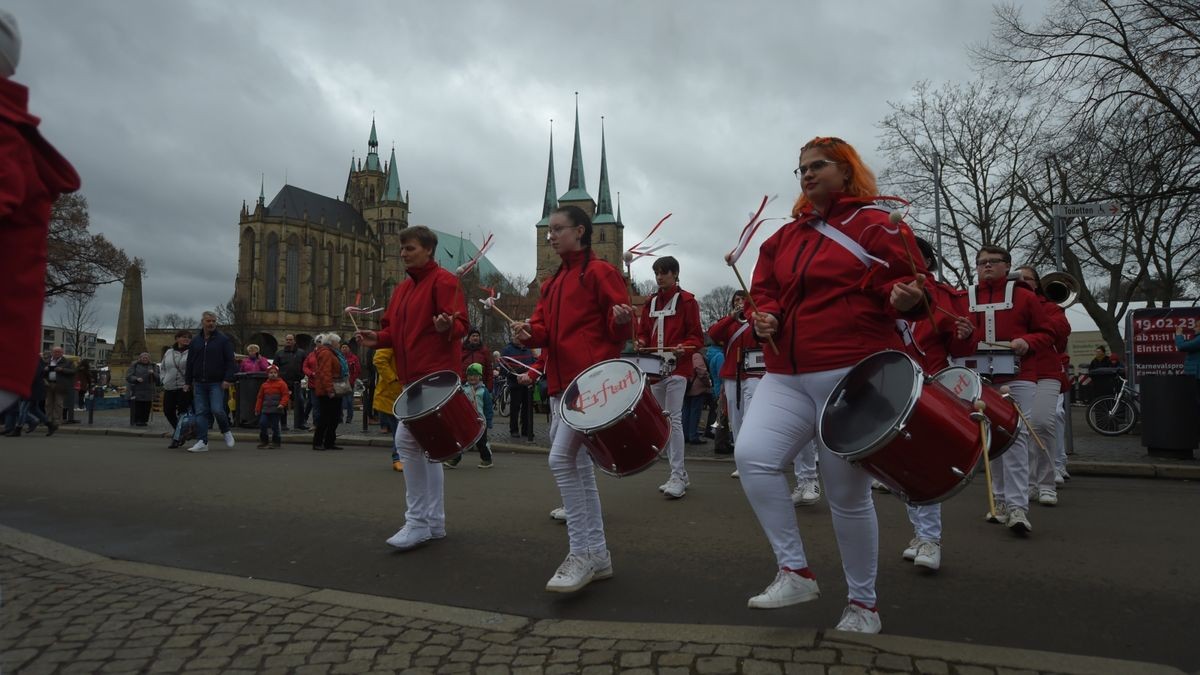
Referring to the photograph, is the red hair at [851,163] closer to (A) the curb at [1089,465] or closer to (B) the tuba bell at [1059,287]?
(B) the tuba bell at [1059,287]

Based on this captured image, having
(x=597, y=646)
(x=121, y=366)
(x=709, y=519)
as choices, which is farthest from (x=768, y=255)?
(x=121, y=366)

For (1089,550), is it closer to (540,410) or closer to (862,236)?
(862,236)

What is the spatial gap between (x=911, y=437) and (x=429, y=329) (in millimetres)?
3206

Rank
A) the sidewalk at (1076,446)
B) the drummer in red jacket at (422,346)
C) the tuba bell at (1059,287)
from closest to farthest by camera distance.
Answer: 1. the drummer in red jacket at (422,346)
2. the tuba bell at (1059,287)
3. the sidewalk at (1076,446)

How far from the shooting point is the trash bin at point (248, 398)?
1563cm

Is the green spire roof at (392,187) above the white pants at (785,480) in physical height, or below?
above

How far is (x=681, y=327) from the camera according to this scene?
270 inches

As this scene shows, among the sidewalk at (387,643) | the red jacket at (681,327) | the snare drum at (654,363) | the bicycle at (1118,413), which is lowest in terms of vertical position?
the sidewalk at (387,643)

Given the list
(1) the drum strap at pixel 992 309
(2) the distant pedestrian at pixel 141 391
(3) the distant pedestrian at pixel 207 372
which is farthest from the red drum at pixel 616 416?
(2) the distant pedestrian at pixel 141 391

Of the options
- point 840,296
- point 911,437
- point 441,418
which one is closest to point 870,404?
point 911,437

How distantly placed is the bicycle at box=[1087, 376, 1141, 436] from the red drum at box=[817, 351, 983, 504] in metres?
13.6

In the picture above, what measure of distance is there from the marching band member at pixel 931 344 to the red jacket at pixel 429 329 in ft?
8.93

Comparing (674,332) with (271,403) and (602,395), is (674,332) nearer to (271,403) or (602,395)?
(602,395)

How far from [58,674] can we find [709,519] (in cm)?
395
